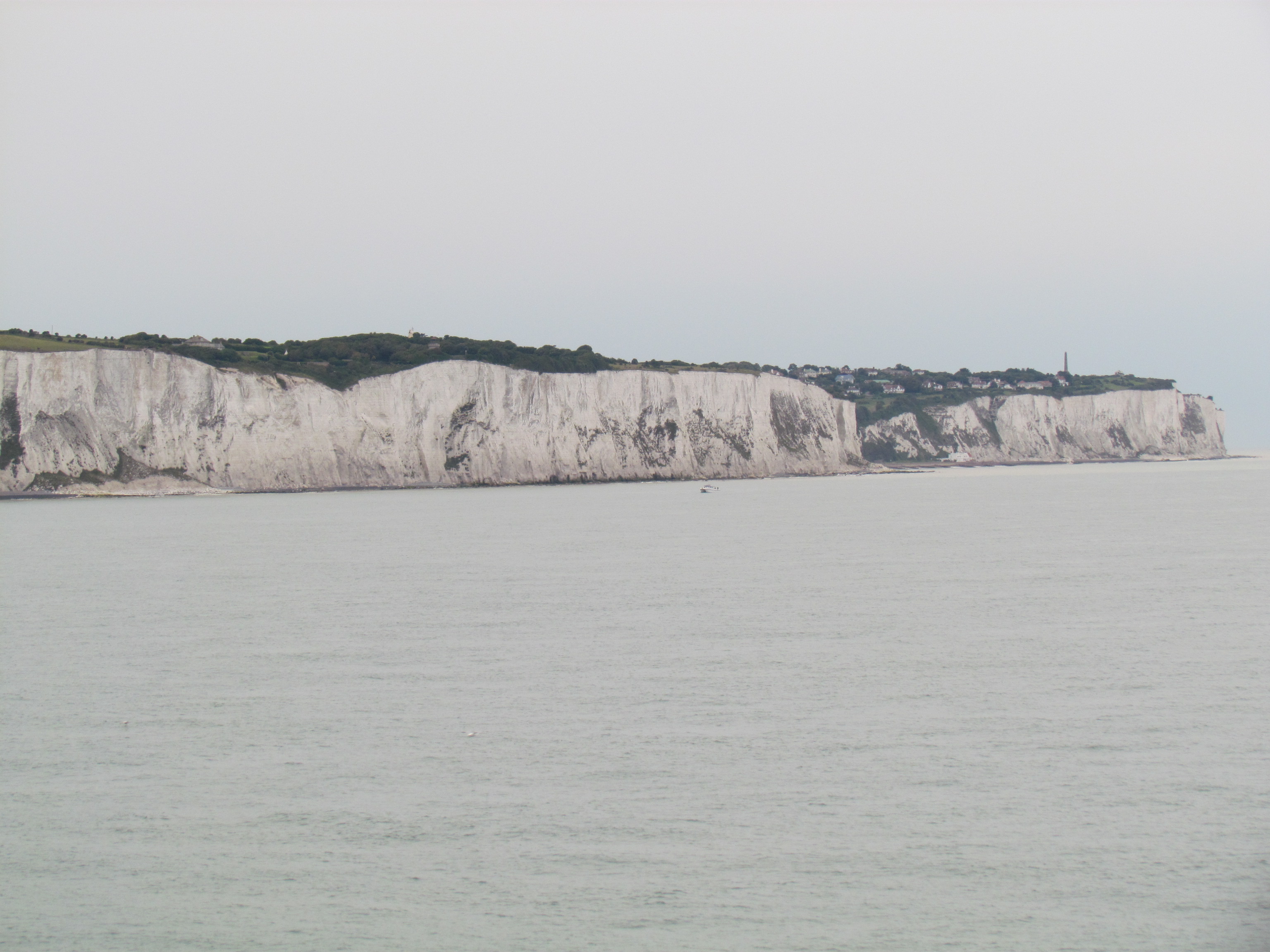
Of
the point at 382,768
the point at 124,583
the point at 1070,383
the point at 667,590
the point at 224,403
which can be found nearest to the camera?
the point at 382,768

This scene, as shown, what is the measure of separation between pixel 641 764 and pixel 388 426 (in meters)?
74.3

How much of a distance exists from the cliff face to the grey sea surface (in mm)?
116385

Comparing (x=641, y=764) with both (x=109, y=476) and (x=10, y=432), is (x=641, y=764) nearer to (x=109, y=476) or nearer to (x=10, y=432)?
(x=10, y=432)

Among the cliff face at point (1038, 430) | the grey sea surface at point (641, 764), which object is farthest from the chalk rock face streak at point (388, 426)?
the grey sea surface at point (641, 764)

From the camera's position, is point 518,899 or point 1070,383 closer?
point 518,899

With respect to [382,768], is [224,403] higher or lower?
higher

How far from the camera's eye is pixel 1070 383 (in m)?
162

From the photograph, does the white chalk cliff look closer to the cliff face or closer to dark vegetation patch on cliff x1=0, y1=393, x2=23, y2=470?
dark vegetation patch on cliff x1=0, y1=393, x2=23, y2=470

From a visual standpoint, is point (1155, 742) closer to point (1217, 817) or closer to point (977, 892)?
point (1217, 817)

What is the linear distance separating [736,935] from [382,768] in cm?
507

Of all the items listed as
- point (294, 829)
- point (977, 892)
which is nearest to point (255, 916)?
point (294, 829)

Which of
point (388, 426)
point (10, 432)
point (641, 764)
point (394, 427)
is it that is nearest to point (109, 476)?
point (10, 432)

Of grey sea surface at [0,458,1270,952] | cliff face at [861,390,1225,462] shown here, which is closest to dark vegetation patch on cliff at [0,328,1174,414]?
cliff face at [861,390,1225,462]

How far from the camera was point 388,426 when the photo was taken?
83.1m
